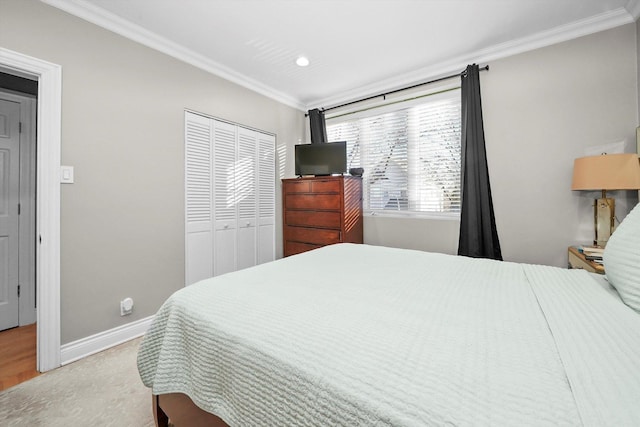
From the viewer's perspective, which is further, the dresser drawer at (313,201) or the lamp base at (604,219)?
the dresser drawer at (313,201)

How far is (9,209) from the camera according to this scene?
259 centimetres

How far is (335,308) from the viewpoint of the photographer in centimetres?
97

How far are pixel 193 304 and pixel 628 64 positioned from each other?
3600mm

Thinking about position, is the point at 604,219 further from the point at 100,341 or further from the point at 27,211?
the point at 27,211

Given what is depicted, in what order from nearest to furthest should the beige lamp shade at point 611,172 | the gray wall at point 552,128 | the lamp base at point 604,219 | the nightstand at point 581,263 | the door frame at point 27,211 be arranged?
the nightstand at point 581,263, the beige lamp shade at point 611,172, the lamp base at point 604,219, the gray wall at point 552,128, the door frame at point 27,211

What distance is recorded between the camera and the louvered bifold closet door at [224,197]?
3023 mm

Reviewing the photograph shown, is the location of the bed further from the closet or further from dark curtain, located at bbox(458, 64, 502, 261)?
the closet

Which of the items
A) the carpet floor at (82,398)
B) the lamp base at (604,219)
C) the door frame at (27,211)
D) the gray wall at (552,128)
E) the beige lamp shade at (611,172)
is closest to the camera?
the carpet floor at (82,398)

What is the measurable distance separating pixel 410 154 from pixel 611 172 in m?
1.76

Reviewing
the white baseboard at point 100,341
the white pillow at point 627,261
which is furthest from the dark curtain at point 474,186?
the white baseboard at point 100,341

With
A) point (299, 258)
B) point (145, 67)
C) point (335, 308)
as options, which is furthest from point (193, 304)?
point (145, 67)

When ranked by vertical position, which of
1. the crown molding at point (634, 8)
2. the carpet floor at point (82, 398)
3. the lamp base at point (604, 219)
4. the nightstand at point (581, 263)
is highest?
the crown molding at point (634, 8)

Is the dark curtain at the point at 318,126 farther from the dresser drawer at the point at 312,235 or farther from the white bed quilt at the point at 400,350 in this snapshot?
the white bed quilt at the point at 400,350

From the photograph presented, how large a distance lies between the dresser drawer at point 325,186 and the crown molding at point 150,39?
1389mm
